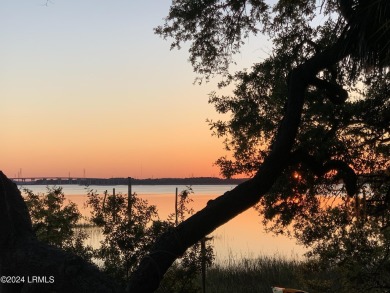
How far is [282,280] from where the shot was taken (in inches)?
730

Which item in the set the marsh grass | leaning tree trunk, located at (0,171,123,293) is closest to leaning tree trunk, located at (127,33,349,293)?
leaning tree trunk, located at (0,171,123,293)

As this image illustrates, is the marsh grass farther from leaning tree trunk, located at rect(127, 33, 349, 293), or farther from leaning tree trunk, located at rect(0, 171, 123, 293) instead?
leaning tree trunk, located at rect(0, 171, 123, 293)

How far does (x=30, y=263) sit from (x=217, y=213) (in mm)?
2209

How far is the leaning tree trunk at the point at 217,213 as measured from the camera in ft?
21.1

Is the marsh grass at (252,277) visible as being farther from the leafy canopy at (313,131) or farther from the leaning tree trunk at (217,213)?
the leaning tree trunk at (217,213)

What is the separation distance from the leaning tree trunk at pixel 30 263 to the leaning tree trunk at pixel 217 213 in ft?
2.21

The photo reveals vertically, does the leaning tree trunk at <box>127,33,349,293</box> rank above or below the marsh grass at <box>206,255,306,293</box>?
above

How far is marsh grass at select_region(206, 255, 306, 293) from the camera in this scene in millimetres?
17344

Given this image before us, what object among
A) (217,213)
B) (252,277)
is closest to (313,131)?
(217,213)

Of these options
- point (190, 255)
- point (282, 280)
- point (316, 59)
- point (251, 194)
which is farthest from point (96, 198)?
point (282, 280)

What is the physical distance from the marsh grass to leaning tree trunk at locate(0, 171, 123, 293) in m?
11.3

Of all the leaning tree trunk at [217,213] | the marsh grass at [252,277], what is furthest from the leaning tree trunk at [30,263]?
the marsh grass at [252,277]

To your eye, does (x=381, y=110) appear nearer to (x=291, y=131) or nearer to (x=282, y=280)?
(x=291, y=131)

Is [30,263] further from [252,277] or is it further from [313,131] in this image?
[252,277]
